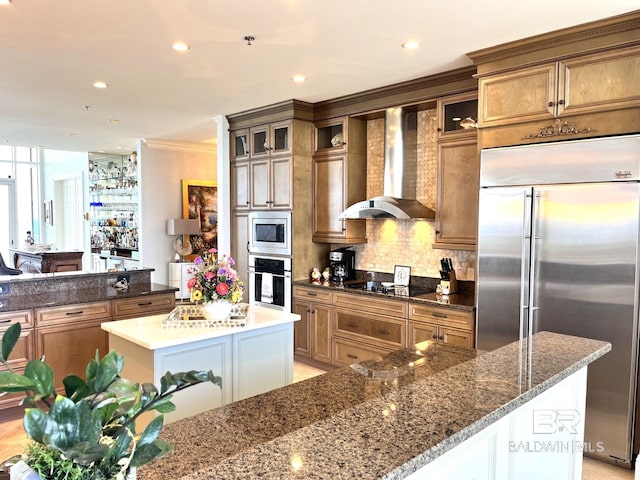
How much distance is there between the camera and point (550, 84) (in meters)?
3.03

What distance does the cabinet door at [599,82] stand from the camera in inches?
107

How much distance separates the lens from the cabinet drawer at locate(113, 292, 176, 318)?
162 inches

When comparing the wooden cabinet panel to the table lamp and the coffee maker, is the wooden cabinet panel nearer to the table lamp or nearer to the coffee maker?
the coffee maker

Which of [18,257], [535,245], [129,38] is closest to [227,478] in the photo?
[535,245]

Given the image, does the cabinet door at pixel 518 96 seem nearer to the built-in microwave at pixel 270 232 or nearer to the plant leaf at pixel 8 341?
the built-in microwave at pixel 270 232

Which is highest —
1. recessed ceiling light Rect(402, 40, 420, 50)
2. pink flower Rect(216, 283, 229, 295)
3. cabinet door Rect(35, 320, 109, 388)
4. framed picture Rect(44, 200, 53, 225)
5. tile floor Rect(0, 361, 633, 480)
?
recessed ceiling light Rect(402, 40, 420, 50)

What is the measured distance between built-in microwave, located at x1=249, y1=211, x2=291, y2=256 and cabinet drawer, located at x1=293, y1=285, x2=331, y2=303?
41 cm

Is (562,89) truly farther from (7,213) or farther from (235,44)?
(7,213)

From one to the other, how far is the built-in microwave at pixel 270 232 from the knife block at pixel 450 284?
1.67m

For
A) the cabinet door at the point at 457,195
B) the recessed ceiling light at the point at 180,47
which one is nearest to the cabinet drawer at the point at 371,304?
the cabinet door at the point at 457,195

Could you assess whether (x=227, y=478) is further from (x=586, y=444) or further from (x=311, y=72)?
(x=311, y=72)

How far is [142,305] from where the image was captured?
4285mm
